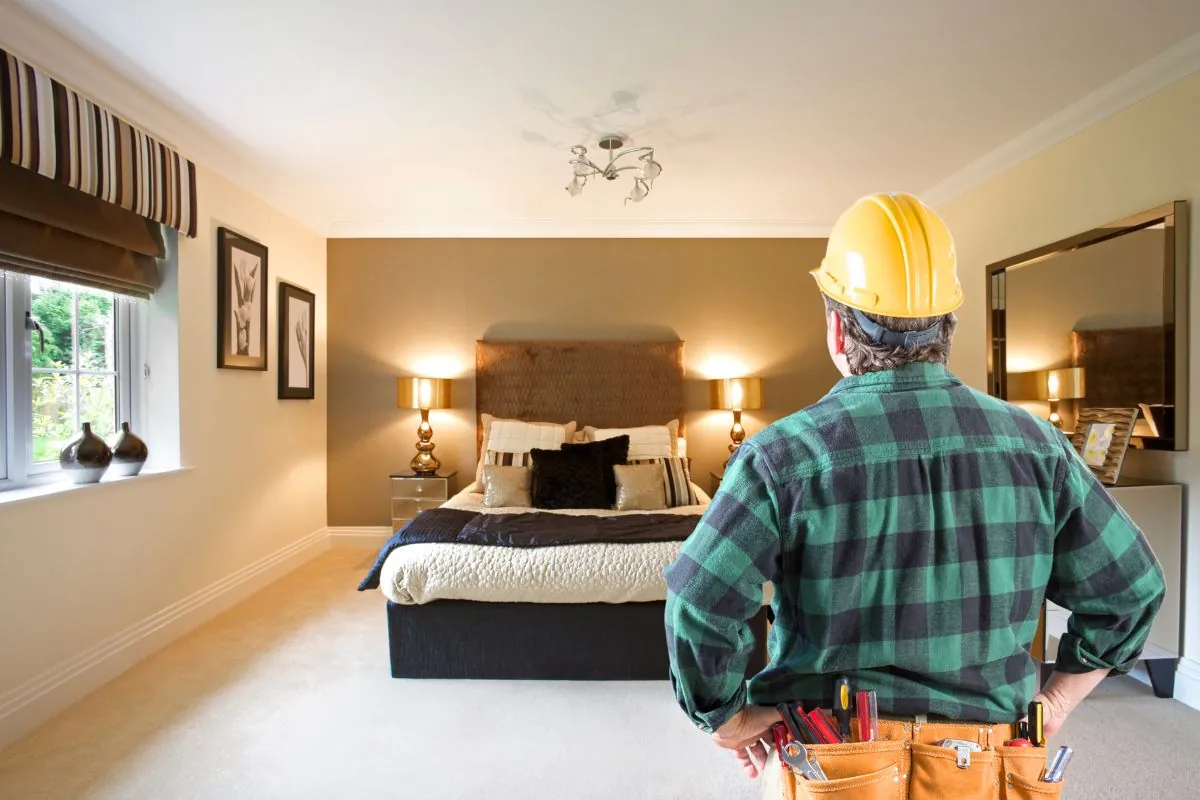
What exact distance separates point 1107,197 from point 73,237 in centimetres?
450

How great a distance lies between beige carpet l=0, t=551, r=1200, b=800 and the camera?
6.47 feet

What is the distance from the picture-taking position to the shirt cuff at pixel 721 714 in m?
0.82

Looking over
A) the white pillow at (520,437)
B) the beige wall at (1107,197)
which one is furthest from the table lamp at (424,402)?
the beige wall at (1107,197)

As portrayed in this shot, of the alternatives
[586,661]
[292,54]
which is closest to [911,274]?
[586,661]

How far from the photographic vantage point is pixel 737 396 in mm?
4602

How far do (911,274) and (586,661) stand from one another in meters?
2.35

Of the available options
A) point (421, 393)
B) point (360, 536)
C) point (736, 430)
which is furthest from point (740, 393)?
point (360, 536)

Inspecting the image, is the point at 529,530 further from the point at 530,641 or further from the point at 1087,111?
the point at 1087,111

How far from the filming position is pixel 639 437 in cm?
440

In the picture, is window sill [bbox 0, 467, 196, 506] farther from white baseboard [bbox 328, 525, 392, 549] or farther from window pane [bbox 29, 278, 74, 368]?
white baseboard [bbox 328, 525, 392, 549]

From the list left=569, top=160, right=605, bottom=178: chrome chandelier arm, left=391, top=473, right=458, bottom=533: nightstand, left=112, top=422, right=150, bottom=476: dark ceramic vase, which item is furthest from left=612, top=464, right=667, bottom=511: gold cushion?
left=112, top=422, right=150, bottom=476: dark ceramic vase

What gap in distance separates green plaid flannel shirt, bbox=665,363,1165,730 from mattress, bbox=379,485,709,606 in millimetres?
1845

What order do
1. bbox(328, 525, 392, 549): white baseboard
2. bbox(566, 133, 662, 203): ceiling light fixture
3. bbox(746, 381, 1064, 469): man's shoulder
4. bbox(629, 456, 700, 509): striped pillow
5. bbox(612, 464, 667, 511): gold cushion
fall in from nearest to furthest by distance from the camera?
bbox(746, 381, 1064, 469): man's shoulder
bbox(566, 133, 662, 203): ceiling light fixture
bbox(612, 464, 667, 511): gold cushion
bbox(629, 456, 700, 509): striped pillow
bbox(328, 525, 392, 549): white baseboard

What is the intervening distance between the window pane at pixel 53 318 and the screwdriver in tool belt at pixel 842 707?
320 cm
